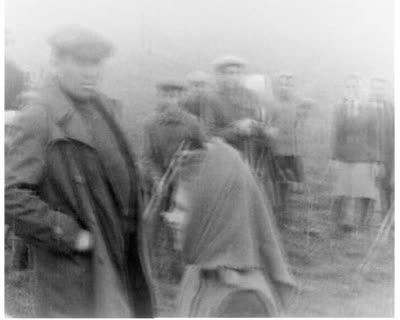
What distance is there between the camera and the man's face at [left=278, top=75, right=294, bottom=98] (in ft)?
16.5

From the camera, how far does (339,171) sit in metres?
5.12

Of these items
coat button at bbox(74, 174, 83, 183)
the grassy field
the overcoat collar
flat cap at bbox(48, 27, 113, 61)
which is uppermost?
flat cap at bbox(48, 27, 113, 61)

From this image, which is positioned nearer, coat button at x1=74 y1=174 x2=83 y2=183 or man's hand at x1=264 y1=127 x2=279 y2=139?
coat button at x1=74 y1=174 x2=83 y2=183

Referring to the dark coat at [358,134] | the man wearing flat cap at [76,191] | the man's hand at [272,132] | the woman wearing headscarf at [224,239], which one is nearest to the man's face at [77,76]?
the man wearing flat cap at [76,191]

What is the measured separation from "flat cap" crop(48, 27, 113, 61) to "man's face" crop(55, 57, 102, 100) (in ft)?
0.11

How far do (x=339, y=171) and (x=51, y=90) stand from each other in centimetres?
148

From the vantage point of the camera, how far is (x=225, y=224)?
4.77 meters

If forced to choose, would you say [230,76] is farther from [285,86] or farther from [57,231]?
[57,231]

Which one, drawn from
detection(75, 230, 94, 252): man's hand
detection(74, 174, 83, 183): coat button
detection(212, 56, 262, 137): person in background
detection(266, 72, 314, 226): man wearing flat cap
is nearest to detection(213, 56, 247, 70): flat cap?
detection(212, 56, 262, 137): person in background

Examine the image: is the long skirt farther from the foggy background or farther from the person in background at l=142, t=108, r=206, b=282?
the person in background at l=142, t=108, r=206, b=282

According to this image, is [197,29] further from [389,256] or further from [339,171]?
[389,256]

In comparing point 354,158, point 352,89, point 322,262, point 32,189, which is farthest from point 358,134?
point 32,189

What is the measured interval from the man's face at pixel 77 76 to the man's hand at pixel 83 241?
0.64 meters

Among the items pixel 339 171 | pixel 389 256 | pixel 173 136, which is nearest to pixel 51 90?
pixel 173 136
